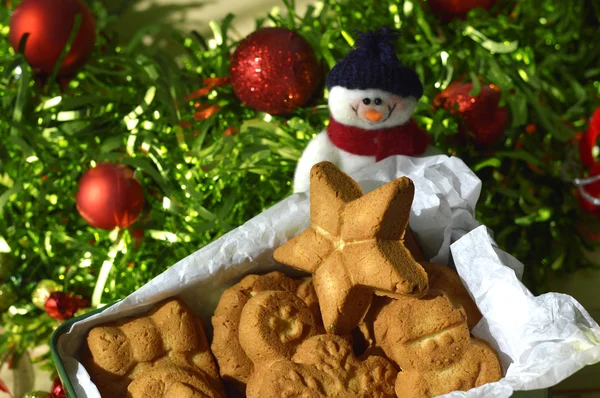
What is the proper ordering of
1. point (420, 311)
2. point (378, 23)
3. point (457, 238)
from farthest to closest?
point (378, 23)
point (457, 238)
point (420, 311)

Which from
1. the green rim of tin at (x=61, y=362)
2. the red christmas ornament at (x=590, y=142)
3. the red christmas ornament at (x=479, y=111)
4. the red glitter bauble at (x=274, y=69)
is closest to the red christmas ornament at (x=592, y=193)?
the red christmas ornament at (x=590, y=142)

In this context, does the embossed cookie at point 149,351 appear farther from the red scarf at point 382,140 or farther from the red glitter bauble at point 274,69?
the red glitter bauble at point 274,69

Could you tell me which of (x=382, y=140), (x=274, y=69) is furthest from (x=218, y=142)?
(x=382, y=140)

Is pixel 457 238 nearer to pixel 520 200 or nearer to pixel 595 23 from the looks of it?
pixel 520 200

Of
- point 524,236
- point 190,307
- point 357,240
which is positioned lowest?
point 524,236

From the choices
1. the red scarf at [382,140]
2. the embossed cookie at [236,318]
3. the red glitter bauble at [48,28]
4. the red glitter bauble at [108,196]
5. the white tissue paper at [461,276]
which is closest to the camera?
the white tissue paper at [461,276]

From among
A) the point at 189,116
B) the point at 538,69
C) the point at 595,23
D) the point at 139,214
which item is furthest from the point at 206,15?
the point at 595,23

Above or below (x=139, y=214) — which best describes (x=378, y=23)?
above
